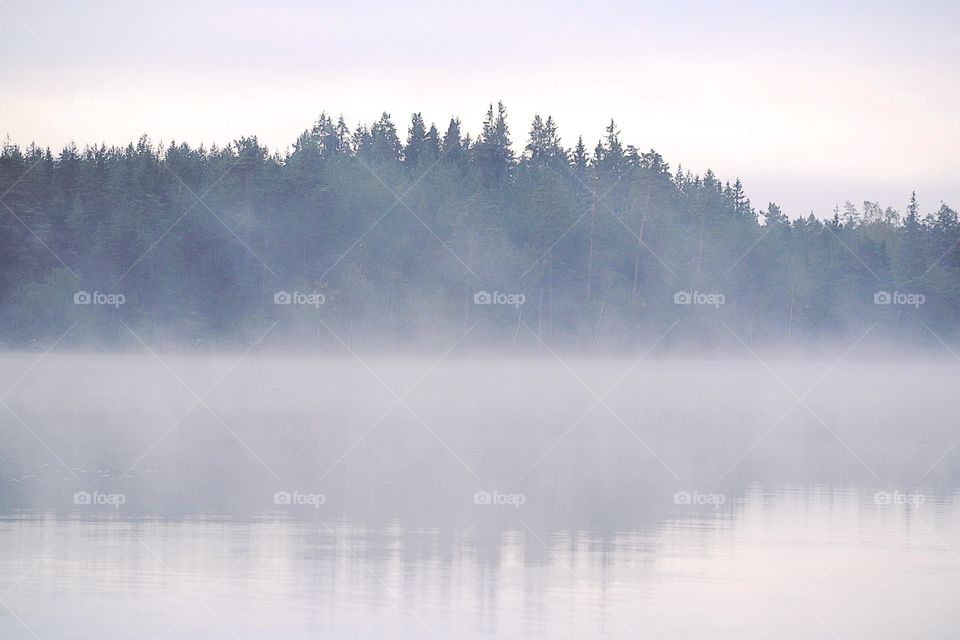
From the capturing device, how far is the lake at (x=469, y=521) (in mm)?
11914

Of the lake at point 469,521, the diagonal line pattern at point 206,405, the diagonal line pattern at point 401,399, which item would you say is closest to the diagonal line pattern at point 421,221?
the diagonal line pattern at point 401,399

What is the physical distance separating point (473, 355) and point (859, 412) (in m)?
42.3

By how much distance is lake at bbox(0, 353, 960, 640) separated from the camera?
1191cm

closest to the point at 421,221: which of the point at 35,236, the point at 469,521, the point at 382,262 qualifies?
the point at 382,262

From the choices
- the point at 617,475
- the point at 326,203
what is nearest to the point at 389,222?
the point at 326,203

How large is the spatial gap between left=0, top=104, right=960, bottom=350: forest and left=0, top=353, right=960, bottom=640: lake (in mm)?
43572

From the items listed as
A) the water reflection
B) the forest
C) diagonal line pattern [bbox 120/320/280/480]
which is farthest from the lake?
the forest

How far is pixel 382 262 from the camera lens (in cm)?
8506

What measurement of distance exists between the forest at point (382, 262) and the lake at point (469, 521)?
4357 centimetres

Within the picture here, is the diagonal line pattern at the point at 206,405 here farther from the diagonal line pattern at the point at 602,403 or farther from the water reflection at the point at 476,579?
the water reflection at the point at 476,579

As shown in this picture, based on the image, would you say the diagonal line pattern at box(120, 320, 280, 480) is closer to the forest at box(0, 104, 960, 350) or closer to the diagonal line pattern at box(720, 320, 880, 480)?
the forest at box(0, 104, 960, 350)

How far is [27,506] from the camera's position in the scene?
17.7 meters

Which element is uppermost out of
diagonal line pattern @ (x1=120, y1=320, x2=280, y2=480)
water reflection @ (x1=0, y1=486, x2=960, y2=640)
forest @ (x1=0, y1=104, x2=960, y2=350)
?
forest @ (x1=0, y1=104, x2=960, y2=350)

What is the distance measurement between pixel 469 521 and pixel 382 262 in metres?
68.6
